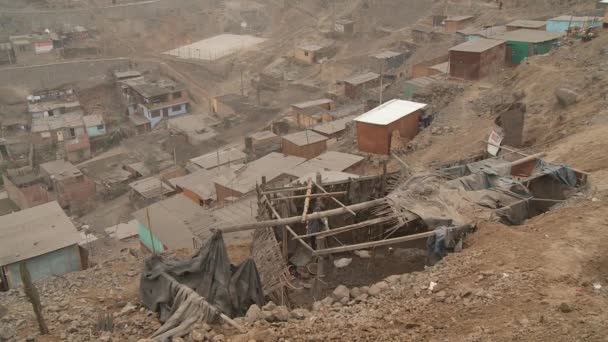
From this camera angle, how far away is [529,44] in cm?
2255

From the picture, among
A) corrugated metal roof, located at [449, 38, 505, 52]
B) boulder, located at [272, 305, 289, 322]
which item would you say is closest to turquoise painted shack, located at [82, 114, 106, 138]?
Answer: corrugated metal roof, located at [449, 38, 505, 52]

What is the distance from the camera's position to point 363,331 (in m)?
6.13

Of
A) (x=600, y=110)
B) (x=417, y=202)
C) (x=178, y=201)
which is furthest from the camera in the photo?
(x=178, y=201)

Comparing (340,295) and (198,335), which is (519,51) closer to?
(340,295)

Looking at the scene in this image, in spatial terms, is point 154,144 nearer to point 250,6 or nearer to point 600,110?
point 600,110

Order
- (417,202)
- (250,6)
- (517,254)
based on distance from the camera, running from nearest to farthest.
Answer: (517,254) → (417,202) → (250,6)

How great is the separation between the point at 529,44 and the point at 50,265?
2085 centimetres

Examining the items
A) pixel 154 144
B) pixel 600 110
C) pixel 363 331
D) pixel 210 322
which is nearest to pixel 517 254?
pixel 363 331

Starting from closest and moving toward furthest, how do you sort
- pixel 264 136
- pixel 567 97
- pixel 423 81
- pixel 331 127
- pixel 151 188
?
1. pixel 567 97
2. pixel 423 81
3. pixel 151 188
4. pixel 331 127
5. pixel 264 136

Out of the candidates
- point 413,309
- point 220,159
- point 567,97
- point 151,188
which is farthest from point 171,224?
point 567,97

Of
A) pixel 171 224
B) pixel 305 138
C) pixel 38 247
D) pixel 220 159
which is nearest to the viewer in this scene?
pixel 38 247

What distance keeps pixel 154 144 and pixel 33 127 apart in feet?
29.4

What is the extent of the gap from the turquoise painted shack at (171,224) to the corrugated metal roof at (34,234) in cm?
223

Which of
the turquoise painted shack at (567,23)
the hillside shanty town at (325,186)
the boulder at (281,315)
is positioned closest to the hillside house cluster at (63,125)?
the hillside shanty town at (325,186)
